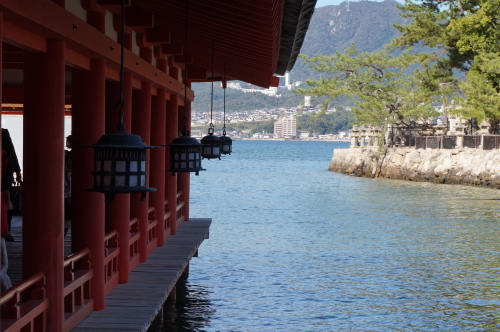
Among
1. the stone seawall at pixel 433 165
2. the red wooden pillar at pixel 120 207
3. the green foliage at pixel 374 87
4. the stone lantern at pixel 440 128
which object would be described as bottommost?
the stone seawall at pixel 433 165

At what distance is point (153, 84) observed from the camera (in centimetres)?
1139

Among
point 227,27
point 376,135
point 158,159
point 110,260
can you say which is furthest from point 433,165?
point 110,260

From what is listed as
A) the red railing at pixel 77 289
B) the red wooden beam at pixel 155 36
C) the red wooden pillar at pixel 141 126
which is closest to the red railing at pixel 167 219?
the red wooden pillar at pixel 141 126

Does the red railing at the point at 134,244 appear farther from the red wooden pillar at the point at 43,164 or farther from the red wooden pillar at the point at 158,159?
the red wooden pillar at the point at 43,164

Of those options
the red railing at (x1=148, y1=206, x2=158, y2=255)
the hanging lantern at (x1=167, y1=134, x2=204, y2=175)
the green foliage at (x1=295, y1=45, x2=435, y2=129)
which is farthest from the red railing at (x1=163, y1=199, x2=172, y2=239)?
the green foliage at (x1=295, y1=45, x2=435, y2=129)

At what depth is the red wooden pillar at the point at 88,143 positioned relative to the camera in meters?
7.36

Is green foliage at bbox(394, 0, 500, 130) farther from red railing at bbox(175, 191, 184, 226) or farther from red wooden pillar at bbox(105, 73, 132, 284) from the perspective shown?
red wooden pillar at bbox(105, 73, 132, 284)

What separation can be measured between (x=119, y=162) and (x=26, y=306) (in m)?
1.25

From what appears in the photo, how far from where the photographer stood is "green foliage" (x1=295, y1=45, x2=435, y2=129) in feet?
165

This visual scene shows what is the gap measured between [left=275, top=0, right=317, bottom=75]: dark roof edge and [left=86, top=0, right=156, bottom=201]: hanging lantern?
2086mm

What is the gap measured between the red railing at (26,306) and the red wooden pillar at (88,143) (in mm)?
1547

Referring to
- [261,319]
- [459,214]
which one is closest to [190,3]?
[261,319]

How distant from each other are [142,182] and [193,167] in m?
4.06

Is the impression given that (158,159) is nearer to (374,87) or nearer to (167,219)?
(167,219)
